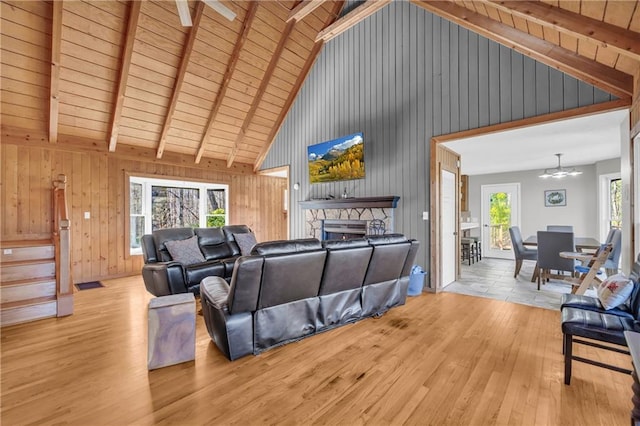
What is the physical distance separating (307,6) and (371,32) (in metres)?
1.32

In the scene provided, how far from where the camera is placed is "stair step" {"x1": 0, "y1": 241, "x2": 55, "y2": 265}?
3.39 metres

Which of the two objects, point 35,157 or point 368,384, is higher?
point 35,157

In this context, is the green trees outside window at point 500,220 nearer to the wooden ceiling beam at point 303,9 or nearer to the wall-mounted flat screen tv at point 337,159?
the wall-mounted flat screen tv at point 337,159

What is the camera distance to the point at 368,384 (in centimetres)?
207

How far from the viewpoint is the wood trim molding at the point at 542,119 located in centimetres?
313

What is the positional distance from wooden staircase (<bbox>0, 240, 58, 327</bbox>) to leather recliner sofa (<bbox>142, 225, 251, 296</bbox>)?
991mm

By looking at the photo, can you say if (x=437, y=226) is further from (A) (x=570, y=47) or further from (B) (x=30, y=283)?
(B) (x=30, y=283)

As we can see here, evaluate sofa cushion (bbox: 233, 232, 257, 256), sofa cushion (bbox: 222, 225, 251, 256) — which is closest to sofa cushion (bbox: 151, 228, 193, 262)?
sofa cushion (bbox: 222, 225, 251, 256)

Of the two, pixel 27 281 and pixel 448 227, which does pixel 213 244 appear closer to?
pixel 27 281

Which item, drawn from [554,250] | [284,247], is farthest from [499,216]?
[284,247]

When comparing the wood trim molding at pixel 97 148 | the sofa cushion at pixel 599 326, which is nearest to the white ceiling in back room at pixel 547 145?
the sofa cushion at pixel 599 326

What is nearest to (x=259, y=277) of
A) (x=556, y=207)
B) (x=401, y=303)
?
(x=401, y=303)

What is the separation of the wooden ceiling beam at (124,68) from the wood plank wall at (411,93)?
3.40 meters

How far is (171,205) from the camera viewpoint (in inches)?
260
